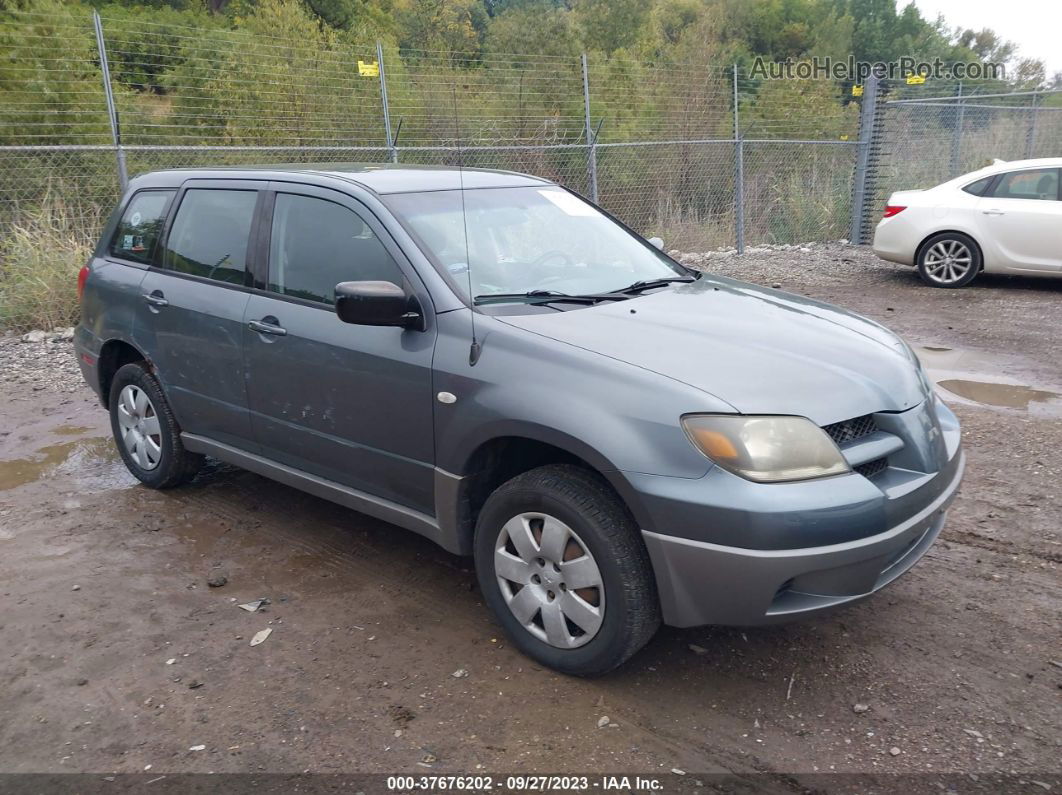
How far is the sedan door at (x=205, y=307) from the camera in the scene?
4.30 meters

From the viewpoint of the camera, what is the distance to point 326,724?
3.01 m

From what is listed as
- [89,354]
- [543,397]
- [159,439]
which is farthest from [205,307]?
[543,397]

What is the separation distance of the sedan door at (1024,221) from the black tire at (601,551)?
357 inches

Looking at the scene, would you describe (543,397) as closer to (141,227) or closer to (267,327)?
(267,327)

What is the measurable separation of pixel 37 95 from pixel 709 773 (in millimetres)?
13306

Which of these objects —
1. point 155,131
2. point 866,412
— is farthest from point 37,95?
Answer: point 866,412

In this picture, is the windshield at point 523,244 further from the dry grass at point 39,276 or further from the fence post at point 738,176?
the fence post at point 738,176

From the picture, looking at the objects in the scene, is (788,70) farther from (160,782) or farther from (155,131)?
(160,782)

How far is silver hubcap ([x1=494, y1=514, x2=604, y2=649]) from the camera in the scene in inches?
121

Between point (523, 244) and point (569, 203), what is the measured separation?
67 centimetres

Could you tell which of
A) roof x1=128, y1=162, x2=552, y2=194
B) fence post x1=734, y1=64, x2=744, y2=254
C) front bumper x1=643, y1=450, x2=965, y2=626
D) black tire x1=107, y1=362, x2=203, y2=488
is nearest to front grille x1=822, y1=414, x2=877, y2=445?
front bumper x1=643, y1=450, x2=965, y2=626

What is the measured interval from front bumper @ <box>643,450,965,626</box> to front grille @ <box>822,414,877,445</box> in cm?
33

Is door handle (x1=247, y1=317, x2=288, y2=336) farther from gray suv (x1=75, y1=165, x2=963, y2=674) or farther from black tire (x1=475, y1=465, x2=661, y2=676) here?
black tire (x1=475, y1=465, x2=661, y2=676)

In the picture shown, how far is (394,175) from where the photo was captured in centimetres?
417
